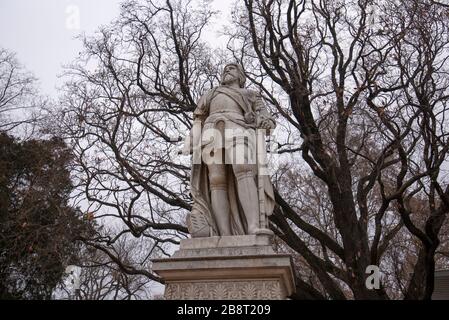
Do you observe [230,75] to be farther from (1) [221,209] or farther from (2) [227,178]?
(1) [221,209]

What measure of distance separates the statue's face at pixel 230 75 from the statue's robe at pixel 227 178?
18cm

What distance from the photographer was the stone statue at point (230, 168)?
6.73m

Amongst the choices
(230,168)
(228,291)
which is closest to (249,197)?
(230,168)

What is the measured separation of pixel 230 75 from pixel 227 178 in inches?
65.2

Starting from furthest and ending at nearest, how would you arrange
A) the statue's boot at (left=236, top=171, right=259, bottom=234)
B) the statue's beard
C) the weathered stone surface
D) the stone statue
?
1. the statue's beard
2. the stone statue
3. the statue's boot at (left=236, top=171, right=259, bottom=234)
4. the weathered stone surface

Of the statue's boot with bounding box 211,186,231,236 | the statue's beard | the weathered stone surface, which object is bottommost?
the weathered stone surface

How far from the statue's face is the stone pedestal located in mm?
2620

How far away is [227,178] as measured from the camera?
7.08 m

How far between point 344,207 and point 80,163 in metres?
6.58

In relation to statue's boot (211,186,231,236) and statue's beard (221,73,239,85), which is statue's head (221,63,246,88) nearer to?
statue's beard (221,73,239,85)

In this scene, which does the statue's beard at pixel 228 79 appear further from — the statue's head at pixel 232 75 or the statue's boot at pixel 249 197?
the statue's boot at pixel 249 197

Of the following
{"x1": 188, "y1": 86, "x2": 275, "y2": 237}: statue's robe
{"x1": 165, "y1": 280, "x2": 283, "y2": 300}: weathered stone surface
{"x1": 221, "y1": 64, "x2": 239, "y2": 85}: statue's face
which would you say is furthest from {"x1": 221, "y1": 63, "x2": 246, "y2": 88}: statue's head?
{"x1": 165, "y1": 280, "x2": 283, "y2": 300}: weathered stone surface

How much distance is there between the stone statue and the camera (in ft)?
22.1
